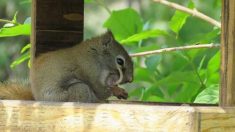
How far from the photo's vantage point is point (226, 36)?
2.29m

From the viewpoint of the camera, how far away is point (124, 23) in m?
3.37

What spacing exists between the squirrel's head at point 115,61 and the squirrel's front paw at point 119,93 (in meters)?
0.05

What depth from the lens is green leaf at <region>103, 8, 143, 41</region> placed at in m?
3.37

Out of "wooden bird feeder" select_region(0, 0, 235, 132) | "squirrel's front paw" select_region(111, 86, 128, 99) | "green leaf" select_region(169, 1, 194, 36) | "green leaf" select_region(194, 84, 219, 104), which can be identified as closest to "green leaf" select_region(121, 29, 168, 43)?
"green leaf" select_region(169, 1, 194, 36)

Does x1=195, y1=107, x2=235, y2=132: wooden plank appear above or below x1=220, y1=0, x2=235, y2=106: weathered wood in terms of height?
below

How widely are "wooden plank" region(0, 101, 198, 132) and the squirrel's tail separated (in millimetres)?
672

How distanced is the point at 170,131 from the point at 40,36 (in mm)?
1307

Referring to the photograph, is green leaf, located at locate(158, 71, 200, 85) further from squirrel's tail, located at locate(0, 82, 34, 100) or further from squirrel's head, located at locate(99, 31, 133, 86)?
squirrel's tail, located at locate(0, 82, 34, 100)

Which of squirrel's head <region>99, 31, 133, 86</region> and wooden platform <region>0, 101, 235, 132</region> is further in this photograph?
squirrel's head <region>99, 31, 133, 86</region>

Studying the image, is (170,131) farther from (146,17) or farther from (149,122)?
(146,17)

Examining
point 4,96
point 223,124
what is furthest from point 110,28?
point 223,124

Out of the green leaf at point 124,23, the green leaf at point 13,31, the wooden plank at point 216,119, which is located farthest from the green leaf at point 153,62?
the wooden plank at point 216,119

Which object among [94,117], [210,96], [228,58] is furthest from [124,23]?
[94,117]

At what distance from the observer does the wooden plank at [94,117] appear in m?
2.03
